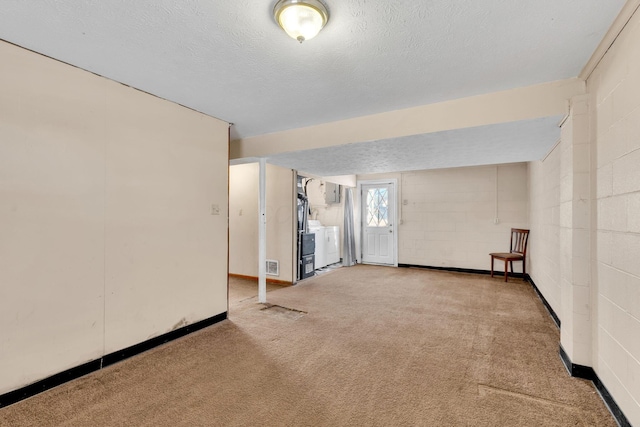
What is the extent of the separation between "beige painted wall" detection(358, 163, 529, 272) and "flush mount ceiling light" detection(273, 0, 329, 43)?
534 centimetres

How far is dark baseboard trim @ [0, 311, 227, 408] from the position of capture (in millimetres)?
1859

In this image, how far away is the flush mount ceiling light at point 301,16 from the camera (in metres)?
1.44

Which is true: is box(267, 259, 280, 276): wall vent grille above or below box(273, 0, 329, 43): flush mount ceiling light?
below

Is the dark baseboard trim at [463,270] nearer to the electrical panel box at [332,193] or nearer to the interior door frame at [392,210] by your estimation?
the interior door frame at [392,210]

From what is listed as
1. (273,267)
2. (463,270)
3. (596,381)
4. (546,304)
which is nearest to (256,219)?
(273,267)

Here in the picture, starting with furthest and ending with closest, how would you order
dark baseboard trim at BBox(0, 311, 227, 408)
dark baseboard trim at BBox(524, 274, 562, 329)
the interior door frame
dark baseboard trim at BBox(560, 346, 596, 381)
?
the interior door frame → dark baseboard trim at BBox(524, 274, 562, 329) → dark baseboard trim at BBox(560, 346, 596, 381) → dark baseboard trim at BBox(0, 311, 227, 408)

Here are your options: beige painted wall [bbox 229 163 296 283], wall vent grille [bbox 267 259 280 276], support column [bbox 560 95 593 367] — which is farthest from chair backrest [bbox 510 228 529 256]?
wall vent grille [bbox 267 259 280 276]

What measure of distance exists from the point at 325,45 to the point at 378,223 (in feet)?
18.1

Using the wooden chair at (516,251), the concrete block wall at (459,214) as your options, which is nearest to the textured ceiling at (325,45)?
the wooden chair at (516,251)

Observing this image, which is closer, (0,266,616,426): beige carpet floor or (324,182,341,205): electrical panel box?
(0,266,616,426): beige carpet floor

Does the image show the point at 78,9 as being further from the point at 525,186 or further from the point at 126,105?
the point at 525,186

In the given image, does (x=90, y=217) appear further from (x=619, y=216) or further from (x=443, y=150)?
(x=443, y=150)

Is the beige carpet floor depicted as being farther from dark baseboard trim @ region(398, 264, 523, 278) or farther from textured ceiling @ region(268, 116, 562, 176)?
dark baseboard trim @ region(398, 264, 523, 278)

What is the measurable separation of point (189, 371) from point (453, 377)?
1971mm
